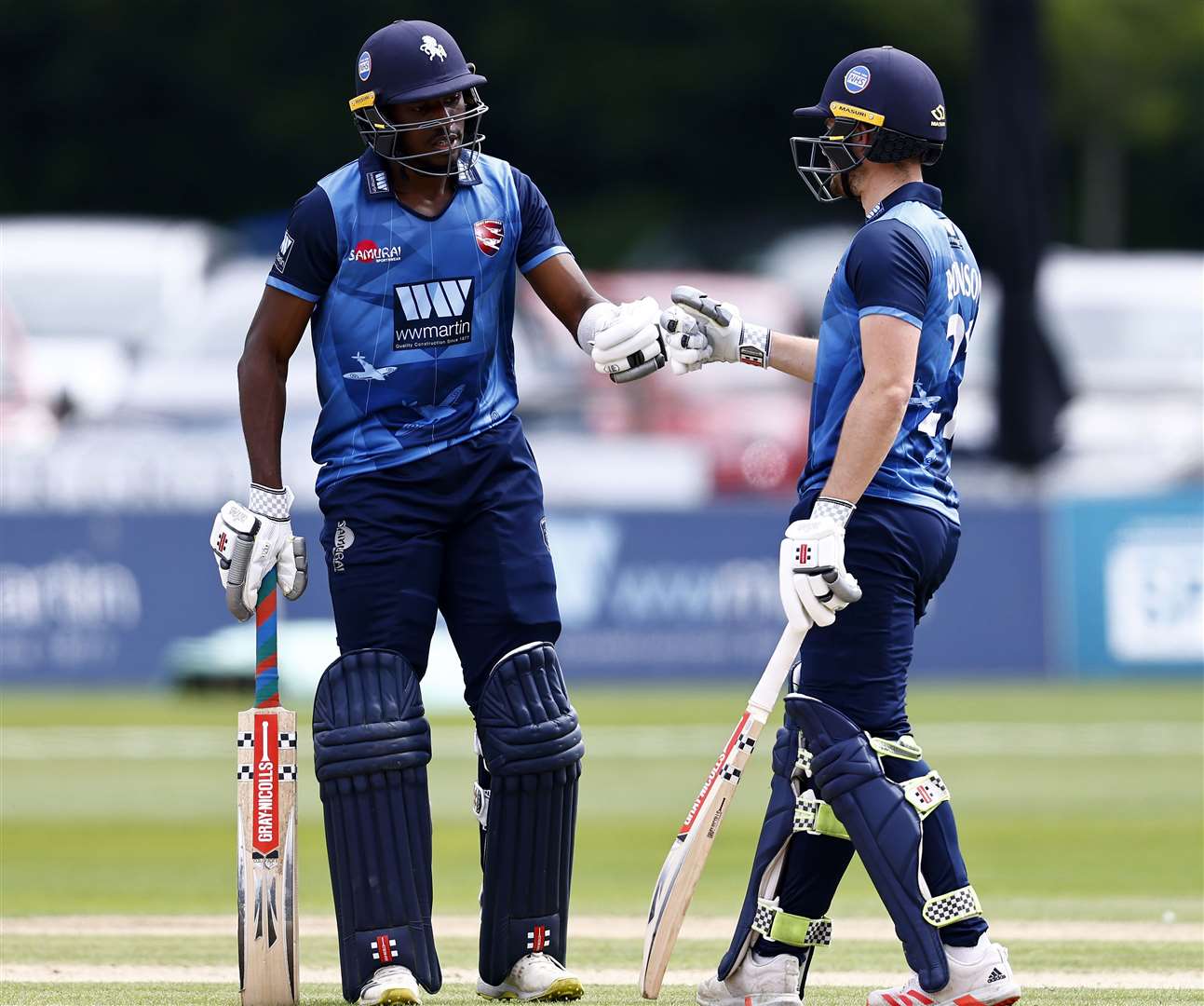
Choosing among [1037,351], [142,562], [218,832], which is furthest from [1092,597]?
[218,832]

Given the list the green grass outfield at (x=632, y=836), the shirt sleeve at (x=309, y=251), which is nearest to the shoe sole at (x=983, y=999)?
the green grass outfield at (x=632, y=836)

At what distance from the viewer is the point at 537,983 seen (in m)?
4.98

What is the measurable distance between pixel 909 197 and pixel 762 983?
1.72m

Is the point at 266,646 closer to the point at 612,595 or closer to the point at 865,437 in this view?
the point at 865,437

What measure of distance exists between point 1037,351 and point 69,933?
14060mm

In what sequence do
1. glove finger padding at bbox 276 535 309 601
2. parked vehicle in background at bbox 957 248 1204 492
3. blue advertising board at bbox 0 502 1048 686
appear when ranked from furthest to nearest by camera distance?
parked vehicle in background at bbox 957 248 1204 492 < blue advertising board at bbox 0 502 1048 686 < glove finger padding at bbox 276 535 309 601

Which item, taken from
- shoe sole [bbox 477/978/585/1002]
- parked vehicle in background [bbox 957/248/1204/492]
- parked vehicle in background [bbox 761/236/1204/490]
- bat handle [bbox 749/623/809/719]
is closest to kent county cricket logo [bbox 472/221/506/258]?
bat handle [bbox 749/623/809/719]

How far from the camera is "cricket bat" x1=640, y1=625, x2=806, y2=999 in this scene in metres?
4.84

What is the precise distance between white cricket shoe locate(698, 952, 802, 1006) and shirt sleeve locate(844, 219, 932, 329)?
1.40 meters

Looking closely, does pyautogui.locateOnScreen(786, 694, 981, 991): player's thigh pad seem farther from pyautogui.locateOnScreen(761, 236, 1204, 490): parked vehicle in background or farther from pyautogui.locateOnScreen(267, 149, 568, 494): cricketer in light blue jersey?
pyautogui.locateOnScreen(761, 236, 1204, 490): parked vehicle in background

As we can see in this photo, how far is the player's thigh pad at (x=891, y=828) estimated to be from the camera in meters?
4.68

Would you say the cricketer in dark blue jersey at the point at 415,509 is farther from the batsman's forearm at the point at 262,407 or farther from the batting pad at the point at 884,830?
the batting pad at the point at 884,830

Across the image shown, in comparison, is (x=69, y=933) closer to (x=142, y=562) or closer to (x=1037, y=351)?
(x=142, y=562)

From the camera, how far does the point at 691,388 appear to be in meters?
21.5
